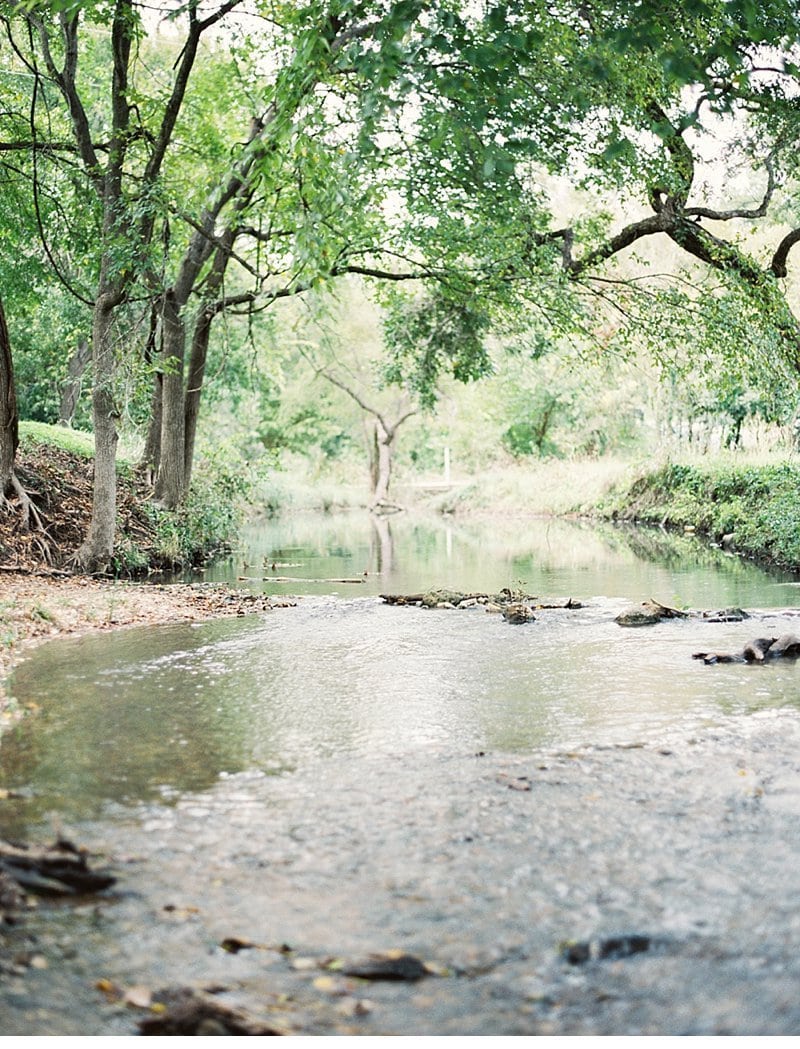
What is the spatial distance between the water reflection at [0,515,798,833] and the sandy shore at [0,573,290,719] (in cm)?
40

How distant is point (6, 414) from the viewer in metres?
14.4

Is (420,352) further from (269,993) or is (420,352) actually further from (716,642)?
(269,993)

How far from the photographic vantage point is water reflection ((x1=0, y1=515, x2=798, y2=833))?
18.7 feet

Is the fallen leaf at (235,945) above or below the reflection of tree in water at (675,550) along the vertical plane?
below

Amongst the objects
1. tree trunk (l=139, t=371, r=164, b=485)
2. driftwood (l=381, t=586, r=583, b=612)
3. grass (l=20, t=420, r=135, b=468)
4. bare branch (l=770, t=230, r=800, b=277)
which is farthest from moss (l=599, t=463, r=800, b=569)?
grass (l=20, t=420, r=135, b=468)

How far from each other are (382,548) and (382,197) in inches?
488

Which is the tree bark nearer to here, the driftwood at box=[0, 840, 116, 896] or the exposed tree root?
the exposed tree root

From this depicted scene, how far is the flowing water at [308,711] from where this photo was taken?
14.5 feet

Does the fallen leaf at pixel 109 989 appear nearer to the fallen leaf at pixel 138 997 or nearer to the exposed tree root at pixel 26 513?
the fallen leaf at pixel 138 997

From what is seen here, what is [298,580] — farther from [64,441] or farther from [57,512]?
[64,441]

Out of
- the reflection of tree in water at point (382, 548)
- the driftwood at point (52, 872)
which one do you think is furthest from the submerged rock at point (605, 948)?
the reflection of tree in water at point (382, 548)

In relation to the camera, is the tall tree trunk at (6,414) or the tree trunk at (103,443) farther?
the tree trunk at (103,443)

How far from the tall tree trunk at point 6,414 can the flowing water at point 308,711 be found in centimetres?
504

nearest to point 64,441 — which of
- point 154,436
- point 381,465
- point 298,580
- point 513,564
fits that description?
point 154,436
